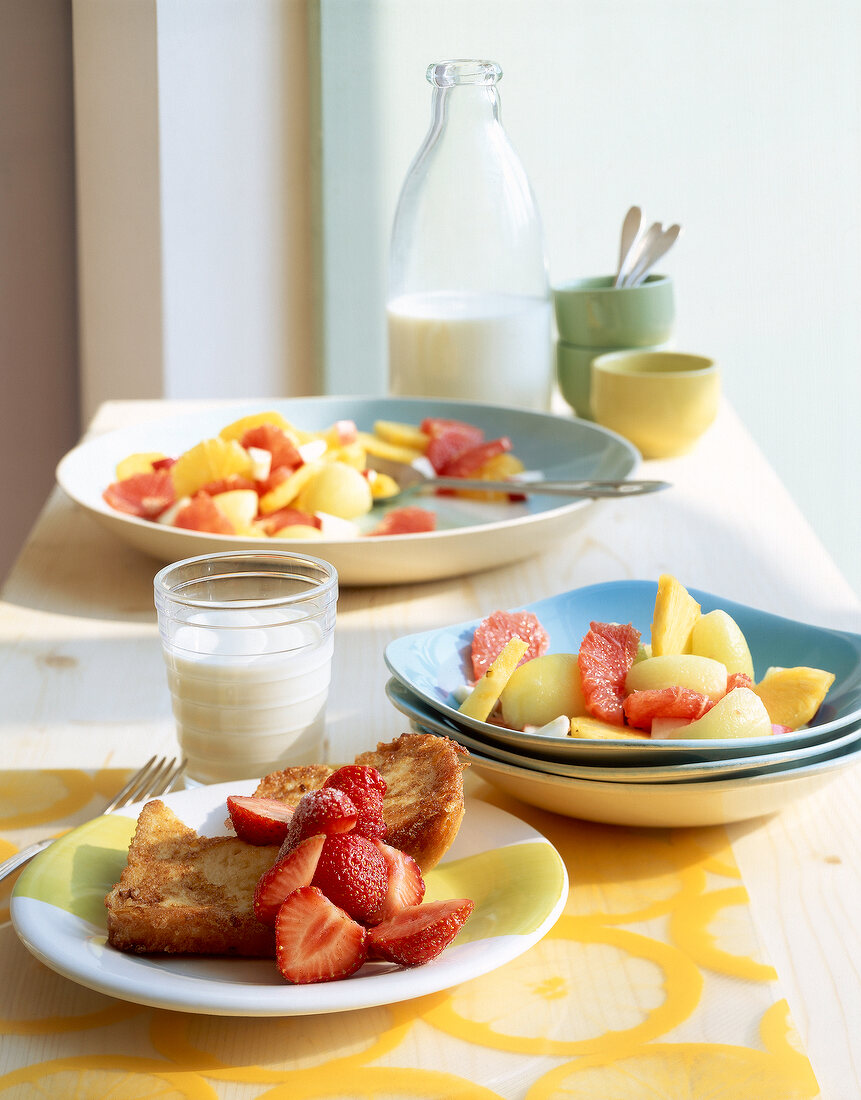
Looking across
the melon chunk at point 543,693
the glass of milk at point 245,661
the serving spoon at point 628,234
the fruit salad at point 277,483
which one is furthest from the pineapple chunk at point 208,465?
the serving spoon at point 628,234

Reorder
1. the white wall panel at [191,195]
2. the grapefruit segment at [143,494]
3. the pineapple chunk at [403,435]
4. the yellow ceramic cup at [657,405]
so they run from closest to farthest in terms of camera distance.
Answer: the grapefruit segment at [143,494] → the pineapple chunk at [403,435] → the yellow ceramic cup at [657,405] → the white wall panel at [191,195]

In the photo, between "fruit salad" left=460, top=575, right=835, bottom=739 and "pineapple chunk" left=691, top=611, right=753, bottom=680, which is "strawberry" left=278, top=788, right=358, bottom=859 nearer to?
"fruit salad" left=460, top=575, right=835, bottom=739

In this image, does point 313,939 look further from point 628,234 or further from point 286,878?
point 628,234

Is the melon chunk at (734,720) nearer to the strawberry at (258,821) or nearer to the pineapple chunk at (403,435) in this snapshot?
the strawberry at (258,821)

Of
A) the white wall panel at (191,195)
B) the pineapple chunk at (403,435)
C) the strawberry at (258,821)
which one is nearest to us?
the strawberry at (258,821)

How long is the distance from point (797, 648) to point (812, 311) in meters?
2.02

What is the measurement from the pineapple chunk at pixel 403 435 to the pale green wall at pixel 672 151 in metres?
1.20

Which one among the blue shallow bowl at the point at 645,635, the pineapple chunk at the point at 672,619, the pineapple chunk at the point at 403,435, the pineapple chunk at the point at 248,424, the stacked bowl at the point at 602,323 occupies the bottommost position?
the blue shallow bowl at the point at 645,635

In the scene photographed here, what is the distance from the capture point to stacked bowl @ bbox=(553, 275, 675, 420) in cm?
162

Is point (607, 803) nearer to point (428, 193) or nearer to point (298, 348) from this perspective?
point (428, 193)

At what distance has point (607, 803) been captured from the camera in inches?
25.3

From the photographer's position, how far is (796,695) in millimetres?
688

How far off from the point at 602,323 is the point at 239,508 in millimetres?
736

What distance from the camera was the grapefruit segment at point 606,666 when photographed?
0.68 meters
